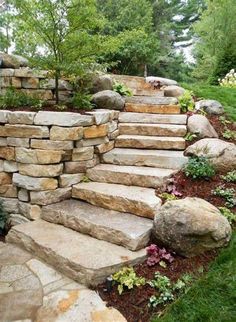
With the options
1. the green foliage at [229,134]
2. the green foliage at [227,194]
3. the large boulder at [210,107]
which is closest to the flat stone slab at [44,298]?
the green foliage at [227,194]

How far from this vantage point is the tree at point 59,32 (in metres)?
3.57

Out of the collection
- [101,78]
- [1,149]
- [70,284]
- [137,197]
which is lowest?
[70,284]

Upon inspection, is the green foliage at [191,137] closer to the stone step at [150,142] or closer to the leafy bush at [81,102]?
the stone step at [150,142]

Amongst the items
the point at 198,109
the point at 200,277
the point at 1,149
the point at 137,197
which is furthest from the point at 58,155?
the point at 198,109

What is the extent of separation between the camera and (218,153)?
3607mm

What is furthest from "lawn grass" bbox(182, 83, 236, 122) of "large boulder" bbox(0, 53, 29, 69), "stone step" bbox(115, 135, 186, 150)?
"large boulder" bbox(0, 53, 29, 69)

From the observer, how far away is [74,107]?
4047mm

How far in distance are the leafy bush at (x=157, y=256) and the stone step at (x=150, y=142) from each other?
1610 millimetres

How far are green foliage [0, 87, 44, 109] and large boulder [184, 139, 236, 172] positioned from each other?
6.41 ft

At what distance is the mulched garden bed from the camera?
2262 millimetres

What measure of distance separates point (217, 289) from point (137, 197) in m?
1.18

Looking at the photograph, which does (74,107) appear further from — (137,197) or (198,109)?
(198,109)

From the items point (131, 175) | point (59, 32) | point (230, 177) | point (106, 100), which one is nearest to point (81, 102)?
point (106, 100)

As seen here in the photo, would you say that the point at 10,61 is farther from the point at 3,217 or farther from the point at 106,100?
the point at 3,217
